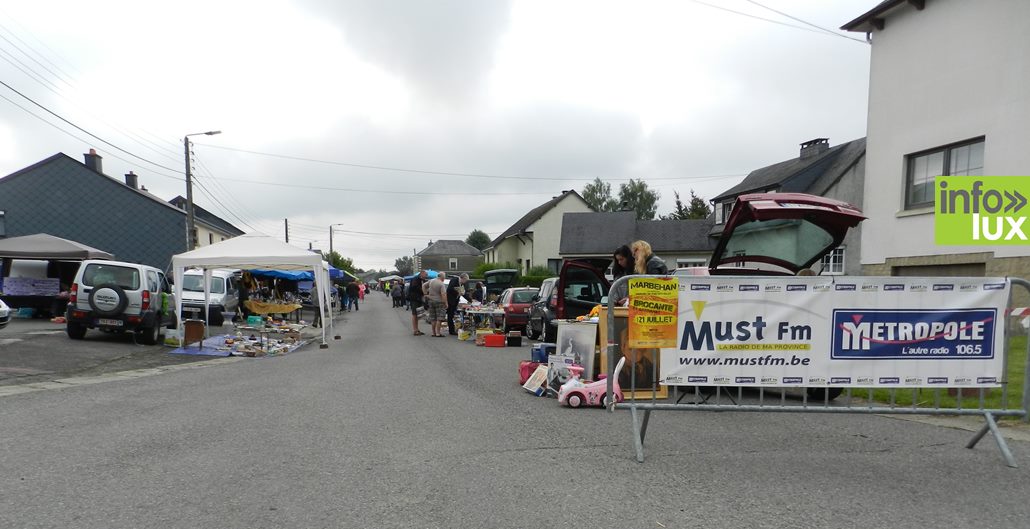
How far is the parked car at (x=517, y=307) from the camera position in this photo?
17.5 metres

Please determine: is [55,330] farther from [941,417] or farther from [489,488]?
[941,417]

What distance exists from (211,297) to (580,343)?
16674 mm

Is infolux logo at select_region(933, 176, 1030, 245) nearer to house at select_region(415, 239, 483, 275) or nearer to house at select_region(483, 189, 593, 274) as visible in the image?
house at select_region(483, 189, 593, 274)

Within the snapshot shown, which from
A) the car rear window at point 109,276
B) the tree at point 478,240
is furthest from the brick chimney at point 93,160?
the tree at point 478,240

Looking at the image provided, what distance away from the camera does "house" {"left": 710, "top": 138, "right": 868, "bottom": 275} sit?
30.8 metres

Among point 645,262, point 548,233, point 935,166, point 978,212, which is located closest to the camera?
point 978,212

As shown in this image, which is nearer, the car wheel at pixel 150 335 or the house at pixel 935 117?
the house at pixel 935 117

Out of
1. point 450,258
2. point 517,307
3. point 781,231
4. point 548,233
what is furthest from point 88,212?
point 450,258

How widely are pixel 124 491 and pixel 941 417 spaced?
7.73 metres

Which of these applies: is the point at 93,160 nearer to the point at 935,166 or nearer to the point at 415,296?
the point at 415,296

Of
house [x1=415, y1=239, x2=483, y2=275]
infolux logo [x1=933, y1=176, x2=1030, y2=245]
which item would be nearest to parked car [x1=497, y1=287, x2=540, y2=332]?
infolux logo [x1=933, y1=176, x2=1030, y2=245]

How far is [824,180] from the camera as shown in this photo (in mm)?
34750

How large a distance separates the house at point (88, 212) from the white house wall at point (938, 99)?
1528 inches

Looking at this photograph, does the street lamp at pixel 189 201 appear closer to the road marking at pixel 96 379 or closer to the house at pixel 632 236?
the road marking at pixel 96 379
